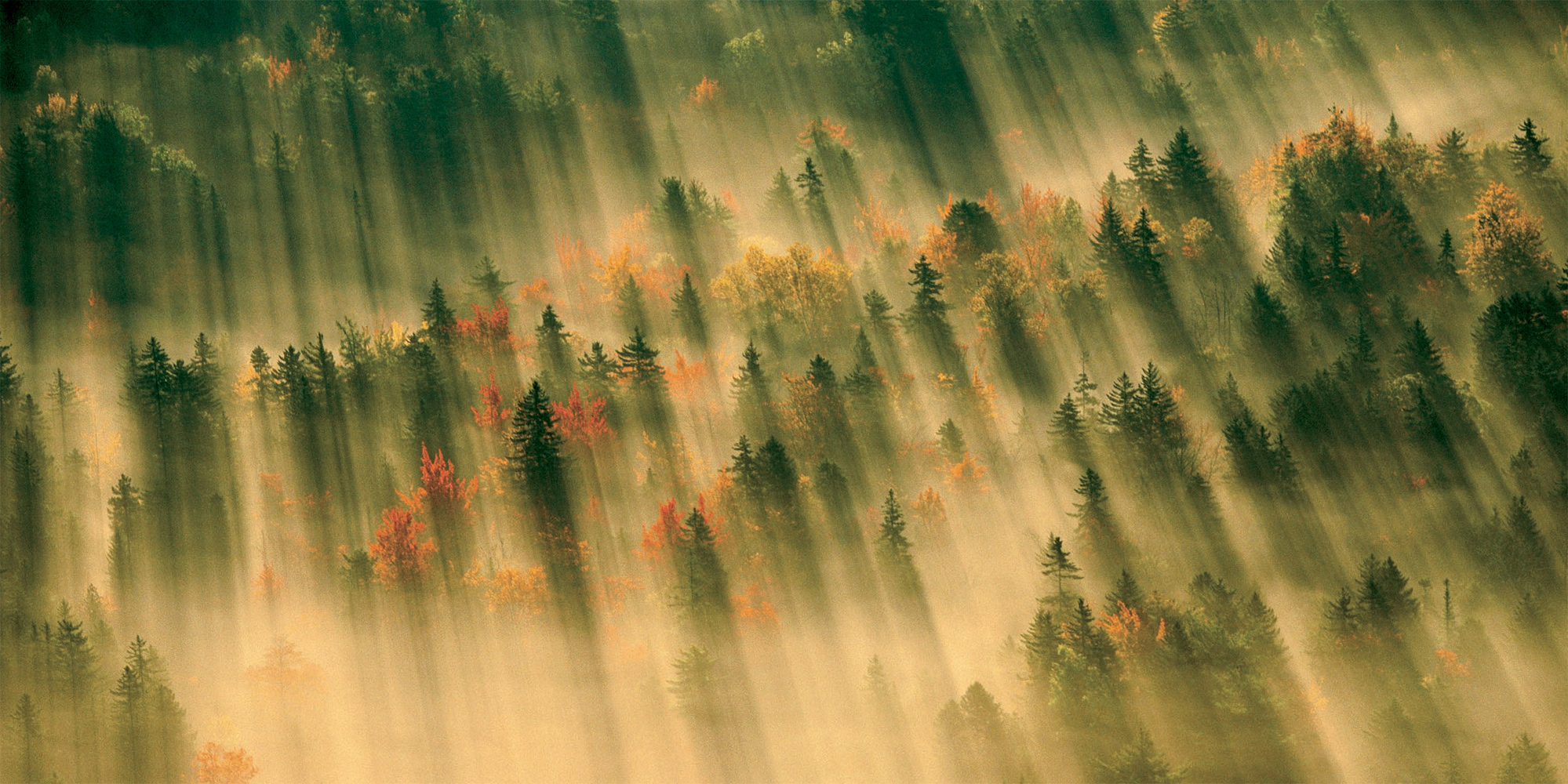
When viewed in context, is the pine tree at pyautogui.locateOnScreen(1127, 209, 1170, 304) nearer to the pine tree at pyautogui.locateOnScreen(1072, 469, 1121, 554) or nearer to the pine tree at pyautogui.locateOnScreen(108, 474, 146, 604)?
the pine tree at pyautogui.locateOnScreen(1072, 469, 1121, 554)

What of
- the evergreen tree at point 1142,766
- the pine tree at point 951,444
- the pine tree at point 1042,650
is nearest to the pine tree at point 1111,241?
the pine tree at point 951,444

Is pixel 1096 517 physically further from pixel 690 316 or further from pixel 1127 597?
pixel 690 316

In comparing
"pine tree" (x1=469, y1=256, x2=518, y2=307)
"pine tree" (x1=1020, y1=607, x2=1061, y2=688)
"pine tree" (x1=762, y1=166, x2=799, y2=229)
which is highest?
"pine tree" (x1=762, y1=166, x2=799, y2=229)

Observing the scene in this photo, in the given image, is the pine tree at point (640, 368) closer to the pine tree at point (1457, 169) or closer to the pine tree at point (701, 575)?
the pine tree at point (701, 575)

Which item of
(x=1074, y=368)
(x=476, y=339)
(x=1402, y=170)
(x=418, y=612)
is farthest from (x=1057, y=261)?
(x=418, y=612)

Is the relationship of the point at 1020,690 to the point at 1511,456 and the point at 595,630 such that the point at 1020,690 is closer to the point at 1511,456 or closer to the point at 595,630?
the point at 595,630

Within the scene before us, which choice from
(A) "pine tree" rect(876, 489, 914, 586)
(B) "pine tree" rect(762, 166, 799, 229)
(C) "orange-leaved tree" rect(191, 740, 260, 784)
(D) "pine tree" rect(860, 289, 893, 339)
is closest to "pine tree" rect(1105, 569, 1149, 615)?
(A) "pine tree" rect(876, 489, 914, 586)

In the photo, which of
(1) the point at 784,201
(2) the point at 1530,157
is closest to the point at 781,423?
(1) the point at 784,201
